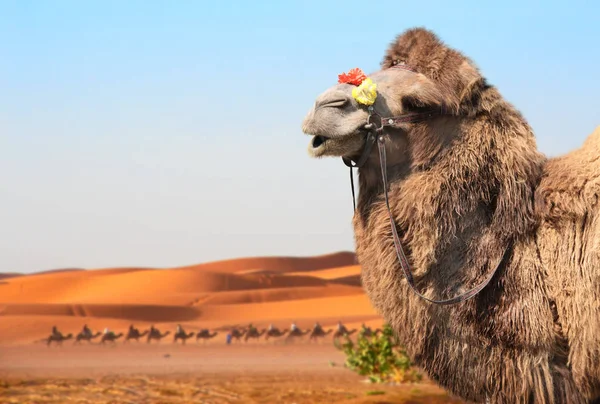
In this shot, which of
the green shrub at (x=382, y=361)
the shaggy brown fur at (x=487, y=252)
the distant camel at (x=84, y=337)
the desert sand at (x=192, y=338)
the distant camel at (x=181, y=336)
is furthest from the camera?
the distant camel at (x=181, y=336)

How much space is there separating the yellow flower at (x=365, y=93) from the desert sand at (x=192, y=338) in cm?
452

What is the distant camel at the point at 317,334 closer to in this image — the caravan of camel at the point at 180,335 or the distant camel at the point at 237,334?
the caravan of camel at the point at 180,335

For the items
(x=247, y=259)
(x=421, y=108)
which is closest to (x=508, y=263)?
(x=421, y=108)

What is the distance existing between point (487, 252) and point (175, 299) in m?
24.9

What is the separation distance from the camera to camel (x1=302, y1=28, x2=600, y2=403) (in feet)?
12.5

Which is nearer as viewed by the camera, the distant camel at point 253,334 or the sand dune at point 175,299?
the distant camel at point 253,334

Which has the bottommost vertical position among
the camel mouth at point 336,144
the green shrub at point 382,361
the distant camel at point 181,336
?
the distant camel at point 181,336

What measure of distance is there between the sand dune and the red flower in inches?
664

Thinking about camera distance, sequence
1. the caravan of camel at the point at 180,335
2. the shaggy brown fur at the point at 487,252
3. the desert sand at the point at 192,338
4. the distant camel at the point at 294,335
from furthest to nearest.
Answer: the caravan of camel at the point at 180,335
the distant camel at the point at 294,335
the desert sand at the point at 192,338
the shaggy brown fur at the point at 487,252

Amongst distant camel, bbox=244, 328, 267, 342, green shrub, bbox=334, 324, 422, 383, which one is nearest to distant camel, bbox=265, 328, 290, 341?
distant camel, bbox=244, 328, 267, 342

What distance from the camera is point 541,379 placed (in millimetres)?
3781

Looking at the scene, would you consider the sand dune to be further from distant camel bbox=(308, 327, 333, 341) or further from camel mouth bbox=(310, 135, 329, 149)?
camel mouth bbox=(310, 135, 329, 149)

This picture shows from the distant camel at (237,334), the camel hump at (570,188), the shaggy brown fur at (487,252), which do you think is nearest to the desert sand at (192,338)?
the distant camel at (237,334)

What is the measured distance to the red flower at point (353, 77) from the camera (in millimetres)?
4004
